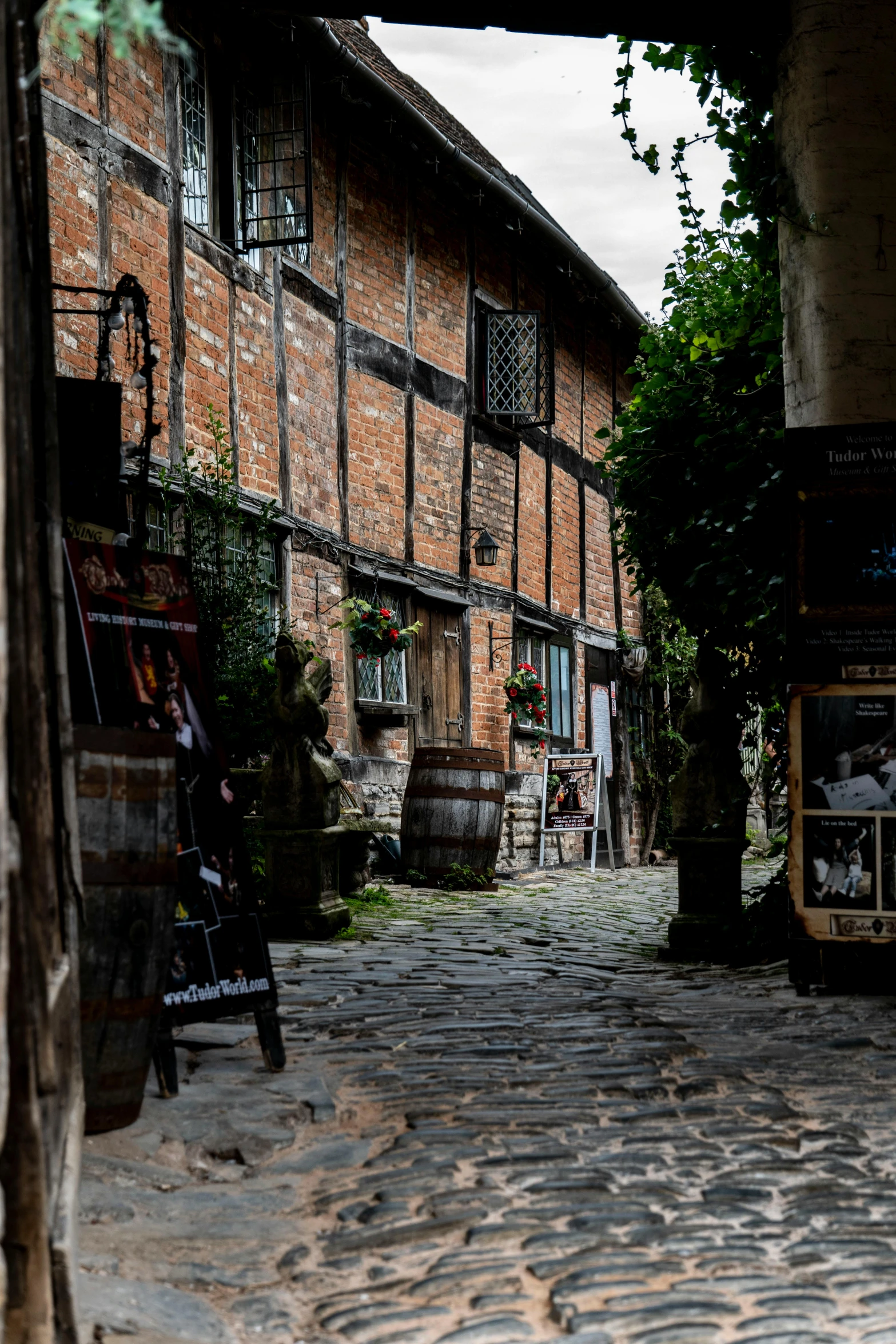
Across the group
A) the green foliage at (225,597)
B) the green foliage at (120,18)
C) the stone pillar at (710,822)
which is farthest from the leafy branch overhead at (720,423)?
the green foliage at (120,18)

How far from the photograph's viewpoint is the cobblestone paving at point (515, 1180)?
2453mm

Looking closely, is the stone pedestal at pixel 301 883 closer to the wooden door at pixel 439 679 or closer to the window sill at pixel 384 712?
the window sill at pixel 384 712

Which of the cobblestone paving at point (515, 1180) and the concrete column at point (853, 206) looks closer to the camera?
the cobblestone paving at point (515, 1180)

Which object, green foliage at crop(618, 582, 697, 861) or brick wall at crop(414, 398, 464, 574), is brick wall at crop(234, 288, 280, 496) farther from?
green foliage at crop(618, 582, 697, 861)

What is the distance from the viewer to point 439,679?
12.7 metres

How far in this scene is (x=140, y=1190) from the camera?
3.12 m

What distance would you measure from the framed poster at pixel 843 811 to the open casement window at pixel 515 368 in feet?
28.4

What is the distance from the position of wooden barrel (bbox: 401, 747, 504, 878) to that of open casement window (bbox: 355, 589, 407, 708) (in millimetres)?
857

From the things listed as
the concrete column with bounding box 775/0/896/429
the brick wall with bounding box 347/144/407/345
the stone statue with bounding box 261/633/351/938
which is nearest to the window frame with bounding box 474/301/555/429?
the brick wall with bounding box 347/144/407/345

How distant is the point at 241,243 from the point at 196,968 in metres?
6.98

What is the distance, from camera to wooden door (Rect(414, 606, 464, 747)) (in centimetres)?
1237

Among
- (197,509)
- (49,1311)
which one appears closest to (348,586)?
(197,509)

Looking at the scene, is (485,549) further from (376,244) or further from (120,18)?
(120,18)

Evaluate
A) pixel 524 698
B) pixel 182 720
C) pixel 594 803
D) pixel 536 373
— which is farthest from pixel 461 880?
pixel 182 720
